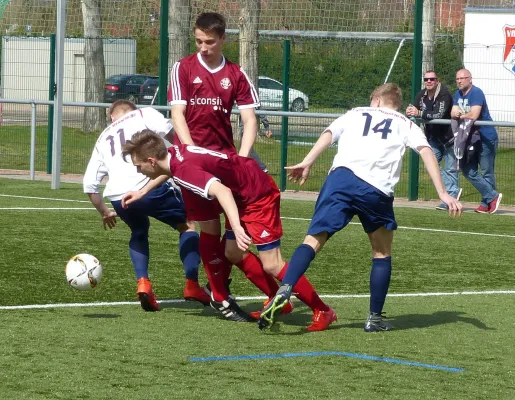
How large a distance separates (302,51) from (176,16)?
228 cm

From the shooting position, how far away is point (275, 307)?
6441 mm

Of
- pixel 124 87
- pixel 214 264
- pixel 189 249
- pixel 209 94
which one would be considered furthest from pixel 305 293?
pixel 124 87

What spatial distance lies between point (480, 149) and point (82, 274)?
8.51 m

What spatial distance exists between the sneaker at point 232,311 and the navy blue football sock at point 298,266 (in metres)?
0.68

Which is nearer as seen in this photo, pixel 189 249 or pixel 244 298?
pixel 189 249

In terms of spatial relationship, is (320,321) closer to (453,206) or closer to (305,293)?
(305,293)

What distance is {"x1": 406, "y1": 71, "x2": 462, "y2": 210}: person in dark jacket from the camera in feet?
49.3

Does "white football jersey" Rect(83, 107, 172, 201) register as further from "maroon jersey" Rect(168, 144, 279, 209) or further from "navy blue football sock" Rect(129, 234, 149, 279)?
"maroon jersey" Rect(168, 144, 279, 209)

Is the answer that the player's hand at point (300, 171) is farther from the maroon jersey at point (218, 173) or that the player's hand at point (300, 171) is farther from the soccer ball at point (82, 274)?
the soccer ball at point (82, 274)

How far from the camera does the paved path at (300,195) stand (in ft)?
51.3

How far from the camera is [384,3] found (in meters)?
17.8

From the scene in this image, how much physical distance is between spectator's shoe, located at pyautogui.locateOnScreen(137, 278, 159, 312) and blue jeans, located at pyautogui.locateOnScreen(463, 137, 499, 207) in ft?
26.7

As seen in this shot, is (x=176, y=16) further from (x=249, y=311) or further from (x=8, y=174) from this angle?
(x=249, y=311)

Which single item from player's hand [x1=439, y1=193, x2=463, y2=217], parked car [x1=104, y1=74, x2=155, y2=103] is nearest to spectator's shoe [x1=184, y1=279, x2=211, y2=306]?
player's hand [x1=439, y1=193, x2=463, y2=217]
